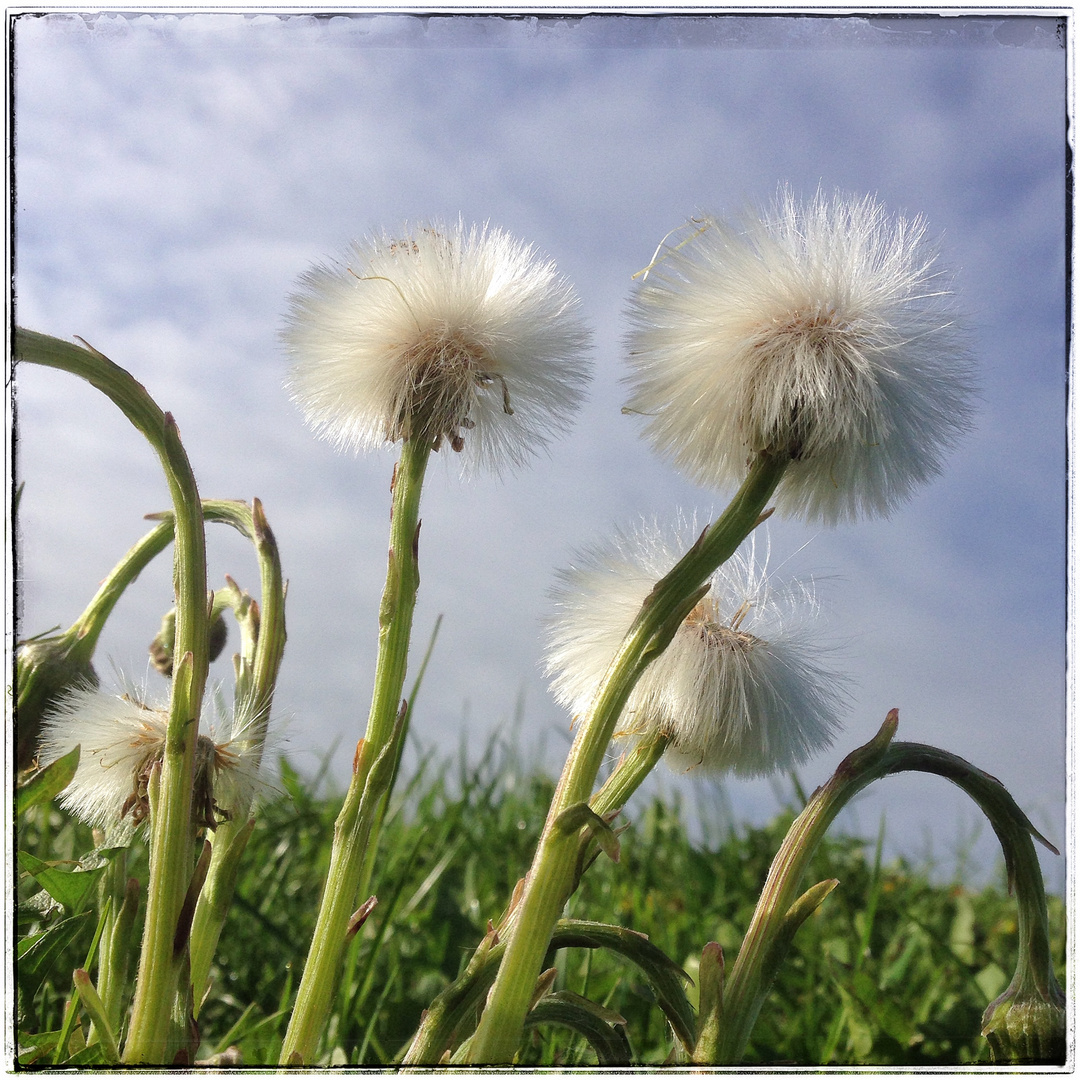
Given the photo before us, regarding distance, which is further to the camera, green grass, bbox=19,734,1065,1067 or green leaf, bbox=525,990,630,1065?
green grass, bbox=19,734,1065,1067

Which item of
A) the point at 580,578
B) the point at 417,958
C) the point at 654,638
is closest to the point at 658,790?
the point at 417,958

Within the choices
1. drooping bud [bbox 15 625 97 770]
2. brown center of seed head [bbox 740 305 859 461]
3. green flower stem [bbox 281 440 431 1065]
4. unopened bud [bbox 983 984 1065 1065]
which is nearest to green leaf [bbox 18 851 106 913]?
drooping bud [bbox 15 625 97 770]

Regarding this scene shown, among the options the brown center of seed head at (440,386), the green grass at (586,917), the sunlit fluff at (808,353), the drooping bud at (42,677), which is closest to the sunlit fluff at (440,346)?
the brown center of seed head at (440,386)

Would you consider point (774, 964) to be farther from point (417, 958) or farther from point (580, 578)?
point (417, 958)

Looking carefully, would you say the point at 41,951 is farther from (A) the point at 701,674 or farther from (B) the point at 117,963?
(A) the point at 701,674

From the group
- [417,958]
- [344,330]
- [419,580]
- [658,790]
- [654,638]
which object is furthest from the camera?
[658,790]

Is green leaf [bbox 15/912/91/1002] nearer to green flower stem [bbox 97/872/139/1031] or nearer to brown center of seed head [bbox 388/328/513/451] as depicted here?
green flower stem [bbox 97/872/139/1031]

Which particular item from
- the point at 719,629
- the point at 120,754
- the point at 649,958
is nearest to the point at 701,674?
the point at 719,629

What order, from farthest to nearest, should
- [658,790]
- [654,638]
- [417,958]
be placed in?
1. [658,790]
2. [417,958]
3. [654,638]
